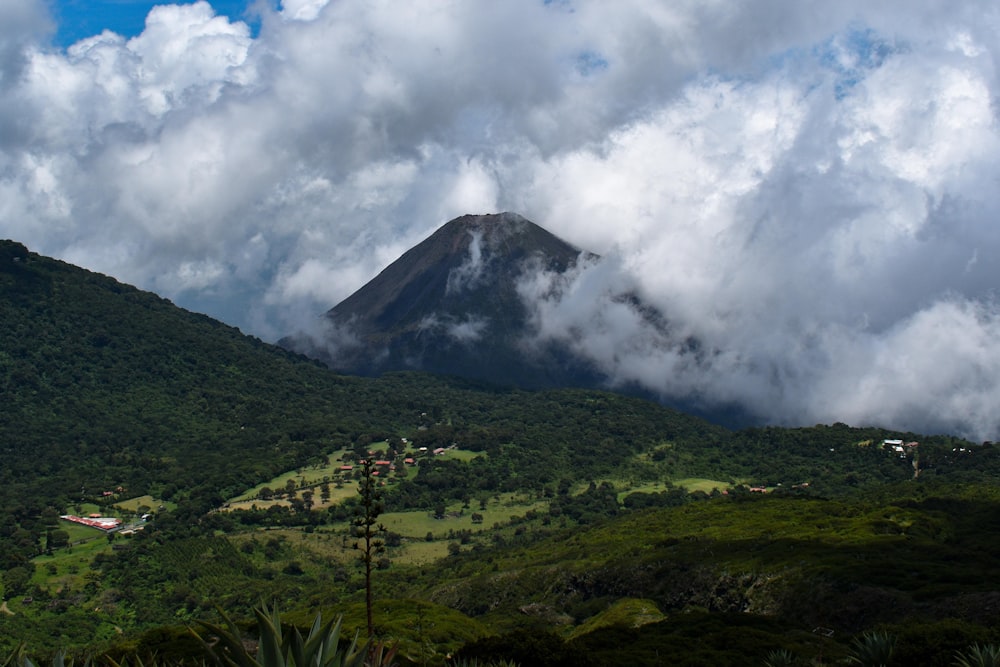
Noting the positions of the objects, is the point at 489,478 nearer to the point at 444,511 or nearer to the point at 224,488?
the point at 444,511

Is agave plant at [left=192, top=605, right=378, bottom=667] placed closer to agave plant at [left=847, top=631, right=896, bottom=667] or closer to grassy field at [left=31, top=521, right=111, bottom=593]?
agave plant at [left=847, top=631, right=896, bottom=667]

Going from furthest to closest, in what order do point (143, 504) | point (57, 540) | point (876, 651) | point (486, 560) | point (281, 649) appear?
1. point (143, 504)
2. point (57, 540)
3. point (486, 560)
4. point (876, 651)
5. point (281, 649)

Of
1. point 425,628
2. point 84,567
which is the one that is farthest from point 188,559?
point 425,628

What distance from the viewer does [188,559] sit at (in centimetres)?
13175

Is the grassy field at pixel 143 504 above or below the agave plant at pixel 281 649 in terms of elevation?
above

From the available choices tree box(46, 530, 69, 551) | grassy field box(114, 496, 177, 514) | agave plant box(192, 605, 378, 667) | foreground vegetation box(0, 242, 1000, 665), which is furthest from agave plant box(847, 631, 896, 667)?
grassy field box(114, 496, 177, 514)

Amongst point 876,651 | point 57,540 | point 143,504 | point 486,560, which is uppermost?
point 143,504

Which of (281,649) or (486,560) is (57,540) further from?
(281,649)

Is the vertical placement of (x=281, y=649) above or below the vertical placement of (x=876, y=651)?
above

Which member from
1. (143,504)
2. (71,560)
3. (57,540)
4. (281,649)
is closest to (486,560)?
(71,560)

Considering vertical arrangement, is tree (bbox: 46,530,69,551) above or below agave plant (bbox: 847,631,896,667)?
above

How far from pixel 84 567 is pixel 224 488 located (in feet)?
163

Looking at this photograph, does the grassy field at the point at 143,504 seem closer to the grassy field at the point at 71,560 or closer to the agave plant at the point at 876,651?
the grassy field at the point at 71,560

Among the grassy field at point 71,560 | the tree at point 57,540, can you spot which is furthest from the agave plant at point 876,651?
the tree at point 57,540
